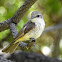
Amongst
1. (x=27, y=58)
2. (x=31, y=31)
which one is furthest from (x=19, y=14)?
(x=27, y=58)

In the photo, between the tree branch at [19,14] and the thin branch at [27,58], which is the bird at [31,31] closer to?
the tree branch at [19,14]

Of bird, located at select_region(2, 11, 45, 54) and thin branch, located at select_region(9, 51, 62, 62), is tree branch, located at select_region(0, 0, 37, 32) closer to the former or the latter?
bird, located at select_region(2, 11, 45, 54)

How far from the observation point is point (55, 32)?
3.88 meters

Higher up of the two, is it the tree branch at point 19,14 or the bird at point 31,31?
the tree branch at point 19,14

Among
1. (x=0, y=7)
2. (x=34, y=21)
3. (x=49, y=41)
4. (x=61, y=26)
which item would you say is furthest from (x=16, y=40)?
(x=49, y=41)

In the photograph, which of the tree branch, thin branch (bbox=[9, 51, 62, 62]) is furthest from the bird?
thin branch (bbox=[9, 51, 62, 62])

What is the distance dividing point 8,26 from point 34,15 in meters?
0.25

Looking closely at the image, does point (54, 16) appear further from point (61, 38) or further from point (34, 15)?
point (34, 15)

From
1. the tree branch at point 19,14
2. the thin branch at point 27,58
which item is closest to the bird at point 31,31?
the tree branch at point 19,14

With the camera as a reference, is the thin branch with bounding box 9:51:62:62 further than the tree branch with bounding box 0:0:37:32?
Yes

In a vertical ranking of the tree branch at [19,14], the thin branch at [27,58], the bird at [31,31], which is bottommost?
the bird at [31,31]

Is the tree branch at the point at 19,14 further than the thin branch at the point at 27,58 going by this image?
No

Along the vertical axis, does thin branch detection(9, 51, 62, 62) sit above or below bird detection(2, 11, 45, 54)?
above

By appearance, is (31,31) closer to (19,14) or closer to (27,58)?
(19,14)
